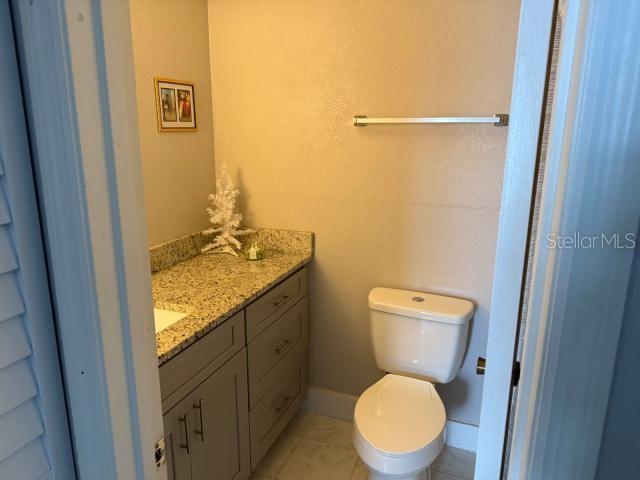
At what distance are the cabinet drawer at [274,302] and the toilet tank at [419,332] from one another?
35 cm

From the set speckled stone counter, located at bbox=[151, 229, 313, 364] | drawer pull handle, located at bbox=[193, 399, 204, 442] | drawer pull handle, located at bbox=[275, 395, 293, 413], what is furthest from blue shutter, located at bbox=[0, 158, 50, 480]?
drawer pull handle, located at bbox=[275, 395, 293, 413]

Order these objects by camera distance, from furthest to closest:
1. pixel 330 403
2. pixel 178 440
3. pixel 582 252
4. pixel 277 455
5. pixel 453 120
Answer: pixel 330 403 → pixel 277 455 → pixel 453 120 → pixel 178 440 → pixel 582 252

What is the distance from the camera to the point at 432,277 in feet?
6.96

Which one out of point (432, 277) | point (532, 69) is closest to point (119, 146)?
point (532, 69)

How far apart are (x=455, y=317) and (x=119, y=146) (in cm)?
154

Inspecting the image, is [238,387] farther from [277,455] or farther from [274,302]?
[277,455]

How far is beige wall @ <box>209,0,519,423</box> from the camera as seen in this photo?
1.91 metres

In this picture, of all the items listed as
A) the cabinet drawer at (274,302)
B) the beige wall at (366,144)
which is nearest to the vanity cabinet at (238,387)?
the cabinet drawer at (274,302)

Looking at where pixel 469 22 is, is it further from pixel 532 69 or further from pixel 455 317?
pixel 532 69

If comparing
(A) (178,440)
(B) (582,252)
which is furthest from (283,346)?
(B) (582,252)

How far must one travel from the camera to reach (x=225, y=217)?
2260 mm

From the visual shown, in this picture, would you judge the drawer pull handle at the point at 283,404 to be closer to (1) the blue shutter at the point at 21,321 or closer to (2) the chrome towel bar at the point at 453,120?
(2) the chrome towel bar at the point at 453,120

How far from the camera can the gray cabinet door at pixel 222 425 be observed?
5.08 feet

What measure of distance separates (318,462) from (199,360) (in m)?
0.99
